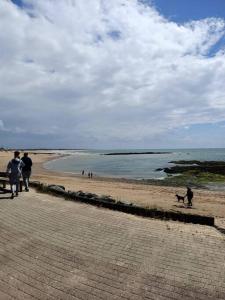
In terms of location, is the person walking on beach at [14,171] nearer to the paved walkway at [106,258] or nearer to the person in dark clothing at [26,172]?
the person in dark clothing at [26,172]

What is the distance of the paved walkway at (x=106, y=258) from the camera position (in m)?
5.41

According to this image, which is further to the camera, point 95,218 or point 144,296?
point 95,218

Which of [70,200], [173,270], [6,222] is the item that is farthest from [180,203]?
[173,270]

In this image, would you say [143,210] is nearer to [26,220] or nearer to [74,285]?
[26,220]

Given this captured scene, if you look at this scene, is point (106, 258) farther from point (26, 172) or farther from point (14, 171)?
point (26, 172)

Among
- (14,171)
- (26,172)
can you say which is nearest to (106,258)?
(14,171)

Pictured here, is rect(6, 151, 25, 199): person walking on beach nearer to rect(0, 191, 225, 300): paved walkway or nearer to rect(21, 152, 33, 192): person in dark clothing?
rect(21, 152, 33, 192): person in dark clothing

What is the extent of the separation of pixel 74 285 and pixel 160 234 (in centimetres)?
303

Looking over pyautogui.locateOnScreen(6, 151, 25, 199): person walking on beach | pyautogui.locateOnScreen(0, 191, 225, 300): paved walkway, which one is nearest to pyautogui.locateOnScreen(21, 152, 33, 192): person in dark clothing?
pyautogui.locateOnScreen(6, 151, 25, 199): person walking on beach

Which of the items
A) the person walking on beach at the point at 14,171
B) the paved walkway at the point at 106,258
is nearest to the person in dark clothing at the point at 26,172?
the person walking on beach at the point at 14,171

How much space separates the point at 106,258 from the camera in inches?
261

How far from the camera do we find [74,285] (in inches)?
219

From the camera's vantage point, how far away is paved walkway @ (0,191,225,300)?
5410mm

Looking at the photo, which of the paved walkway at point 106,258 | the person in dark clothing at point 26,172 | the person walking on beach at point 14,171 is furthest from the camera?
the person in dark clothing at point 26,172
